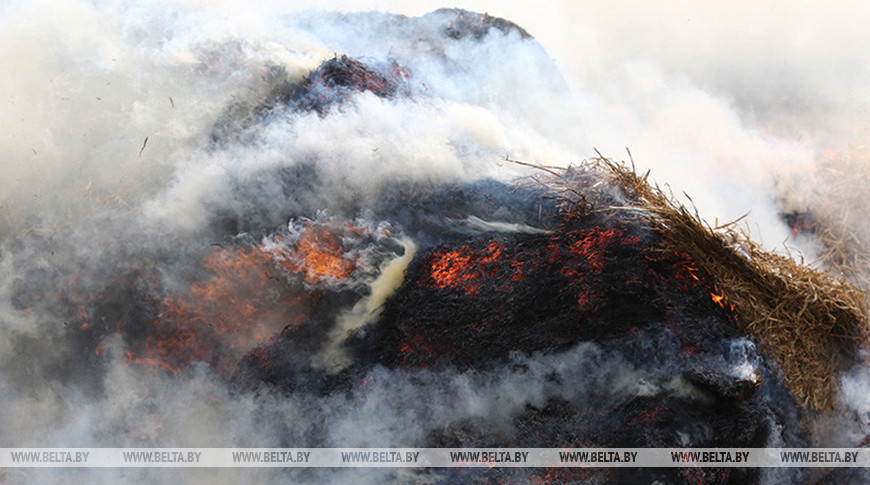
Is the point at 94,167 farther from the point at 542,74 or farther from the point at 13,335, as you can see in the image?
the point at 542,74

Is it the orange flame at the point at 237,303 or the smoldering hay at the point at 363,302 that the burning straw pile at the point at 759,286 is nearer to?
the smoldering hay at the point at 363,302

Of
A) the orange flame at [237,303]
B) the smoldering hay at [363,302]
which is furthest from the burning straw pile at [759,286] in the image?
the orange flame at [237,303]

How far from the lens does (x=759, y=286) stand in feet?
10.8

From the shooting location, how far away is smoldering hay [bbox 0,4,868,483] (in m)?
3.15

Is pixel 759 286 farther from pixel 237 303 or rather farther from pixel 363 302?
pixel 237 303

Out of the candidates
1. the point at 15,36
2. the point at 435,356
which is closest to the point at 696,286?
the point at 435,356

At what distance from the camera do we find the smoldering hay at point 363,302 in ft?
10.3

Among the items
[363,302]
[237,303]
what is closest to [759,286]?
[363,302]

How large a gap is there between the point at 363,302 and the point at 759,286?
1.98 m

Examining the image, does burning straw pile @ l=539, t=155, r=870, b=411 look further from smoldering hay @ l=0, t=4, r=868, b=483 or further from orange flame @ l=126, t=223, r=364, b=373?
orange flame @ l=126, t=223, r=364, b=373

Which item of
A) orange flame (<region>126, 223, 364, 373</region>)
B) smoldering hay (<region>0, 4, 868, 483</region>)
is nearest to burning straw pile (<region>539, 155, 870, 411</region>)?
smoldering hay (<region>0, 4, 868, 483</region>)

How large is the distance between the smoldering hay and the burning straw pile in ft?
0.04

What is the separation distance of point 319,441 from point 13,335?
1.68 m

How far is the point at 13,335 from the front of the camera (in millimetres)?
3375
